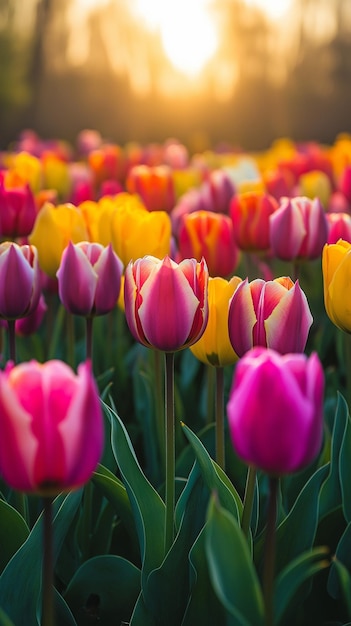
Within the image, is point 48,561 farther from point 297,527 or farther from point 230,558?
point 297,527

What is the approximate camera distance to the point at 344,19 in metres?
14.0

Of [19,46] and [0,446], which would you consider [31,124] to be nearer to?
[19,46]

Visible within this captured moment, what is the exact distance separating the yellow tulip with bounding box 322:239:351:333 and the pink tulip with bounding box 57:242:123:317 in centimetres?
44

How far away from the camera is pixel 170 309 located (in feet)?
4.10

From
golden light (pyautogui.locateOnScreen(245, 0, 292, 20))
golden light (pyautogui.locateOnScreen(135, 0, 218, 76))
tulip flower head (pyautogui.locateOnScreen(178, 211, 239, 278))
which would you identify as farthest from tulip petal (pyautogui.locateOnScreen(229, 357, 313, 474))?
golden light (pyautogui.locateOnScreen(245, 0, 292, 20))

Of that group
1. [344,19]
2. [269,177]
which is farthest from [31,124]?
[269,177]

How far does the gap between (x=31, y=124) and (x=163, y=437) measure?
1699cm

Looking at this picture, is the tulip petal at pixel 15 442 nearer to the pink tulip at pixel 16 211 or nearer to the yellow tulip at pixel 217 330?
the yellow tulip at pixel 217 330

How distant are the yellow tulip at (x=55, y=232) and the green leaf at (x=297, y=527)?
3.19 feet

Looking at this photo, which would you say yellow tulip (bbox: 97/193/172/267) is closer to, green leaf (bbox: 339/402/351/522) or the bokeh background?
green leaf (bbox: 339/402/351/522)

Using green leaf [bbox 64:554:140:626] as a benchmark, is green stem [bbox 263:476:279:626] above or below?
above

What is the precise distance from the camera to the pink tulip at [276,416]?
0.85 meters

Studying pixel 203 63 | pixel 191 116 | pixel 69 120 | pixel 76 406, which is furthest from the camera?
pixel 69 120

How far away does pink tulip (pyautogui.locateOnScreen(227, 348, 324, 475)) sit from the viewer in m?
0.85
